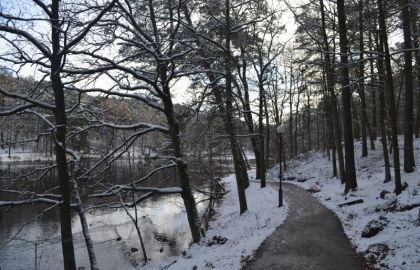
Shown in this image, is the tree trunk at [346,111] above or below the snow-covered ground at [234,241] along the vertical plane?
above

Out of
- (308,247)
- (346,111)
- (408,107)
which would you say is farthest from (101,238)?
(408,107)

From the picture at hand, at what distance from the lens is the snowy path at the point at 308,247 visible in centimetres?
888

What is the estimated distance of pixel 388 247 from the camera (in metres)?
8.89

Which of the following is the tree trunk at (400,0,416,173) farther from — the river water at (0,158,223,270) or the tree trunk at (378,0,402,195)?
the river water at (0,158,223,270)

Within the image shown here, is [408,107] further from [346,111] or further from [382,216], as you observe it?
[382,216]

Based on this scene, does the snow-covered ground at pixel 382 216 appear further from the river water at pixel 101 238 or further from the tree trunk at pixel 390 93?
the river water at pixel 101 238

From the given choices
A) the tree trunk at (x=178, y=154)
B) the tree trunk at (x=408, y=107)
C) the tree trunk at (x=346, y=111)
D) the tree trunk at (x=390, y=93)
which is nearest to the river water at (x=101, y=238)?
the tree trunk at (x=178, y=154)

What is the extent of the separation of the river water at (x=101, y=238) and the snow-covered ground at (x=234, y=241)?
2.40 metres

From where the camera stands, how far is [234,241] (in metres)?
12.4

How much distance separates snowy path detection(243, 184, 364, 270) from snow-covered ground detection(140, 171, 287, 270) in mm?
375

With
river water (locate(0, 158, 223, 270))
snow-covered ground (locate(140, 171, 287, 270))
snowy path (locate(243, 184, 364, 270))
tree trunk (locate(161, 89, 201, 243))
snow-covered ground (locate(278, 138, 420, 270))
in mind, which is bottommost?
river water (locate(0, 158, 223, 270))

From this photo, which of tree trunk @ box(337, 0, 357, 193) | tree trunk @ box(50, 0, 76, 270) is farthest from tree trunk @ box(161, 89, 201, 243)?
tree trunk @ box(337, 0, 357, 193)

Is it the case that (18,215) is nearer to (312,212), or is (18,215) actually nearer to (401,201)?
(312,212)

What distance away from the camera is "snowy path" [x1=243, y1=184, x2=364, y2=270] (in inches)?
350
